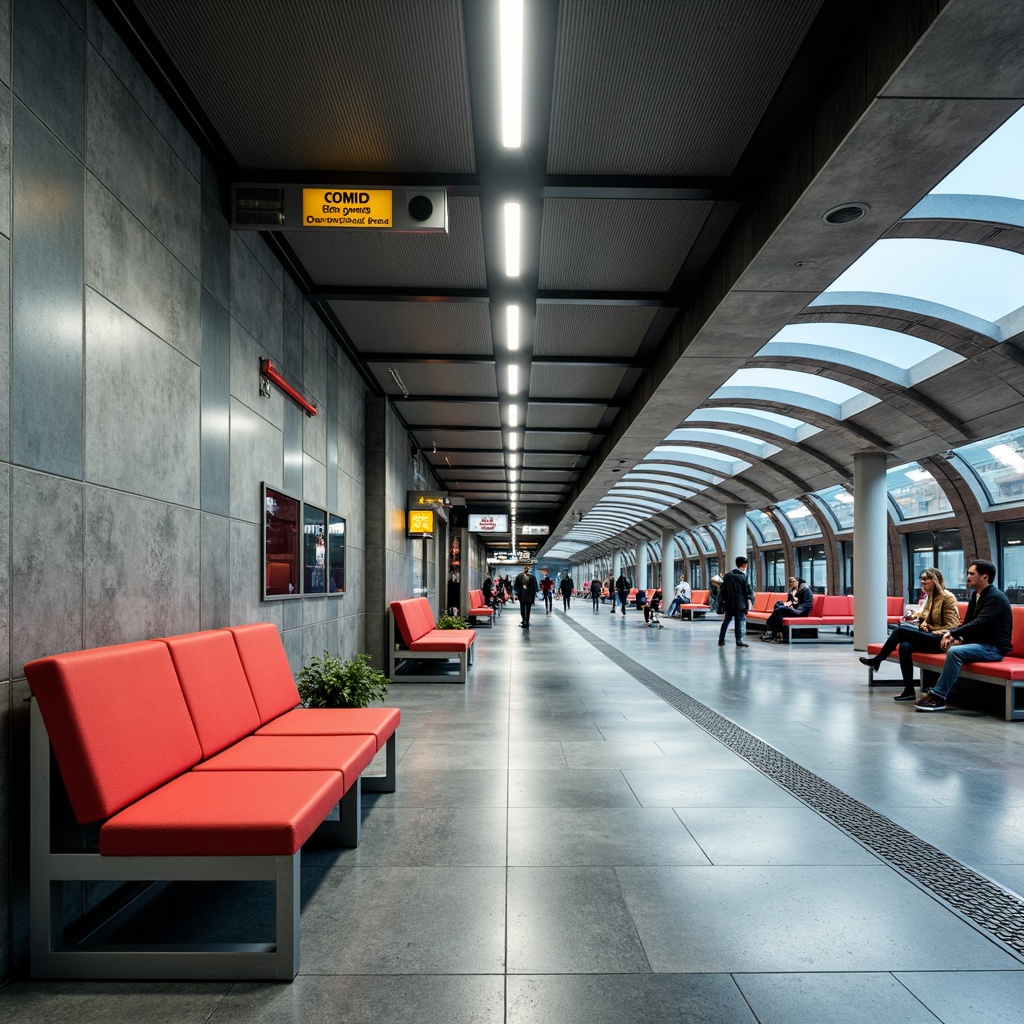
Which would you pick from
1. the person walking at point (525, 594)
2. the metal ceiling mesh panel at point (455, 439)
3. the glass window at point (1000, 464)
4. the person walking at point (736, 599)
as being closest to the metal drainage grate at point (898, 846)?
the metal ceiling mesh panel at point (455, 439)

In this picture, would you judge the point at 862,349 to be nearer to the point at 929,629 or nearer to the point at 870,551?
the point at 870,551

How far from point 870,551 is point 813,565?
1274cm

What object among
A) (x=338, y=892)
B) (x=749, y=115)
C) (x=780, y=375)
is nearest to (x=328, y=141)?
(x=749, y=115)

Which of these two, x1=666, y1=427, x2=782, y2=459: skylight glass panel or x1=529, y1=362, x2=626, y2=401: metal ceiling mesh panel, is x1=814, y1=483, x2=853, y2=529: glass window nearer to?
x1=666, y1=427, x2=782, y2=459: skylight glass panel

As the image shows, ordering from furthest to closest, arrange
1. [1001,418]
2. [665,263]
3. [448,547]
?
[448,547], [1001,418], [665,263]

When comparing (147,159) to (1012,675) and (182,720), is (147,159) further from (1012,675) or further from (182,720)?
(1012,675)

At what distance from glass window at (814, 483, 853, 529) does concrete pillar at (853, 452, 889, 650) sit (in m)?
7.64

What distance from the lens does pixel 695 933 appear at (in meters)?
3.00

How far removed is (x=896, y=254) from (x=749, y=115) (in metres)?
5.65

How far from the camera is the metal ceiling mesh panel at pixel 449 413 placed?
12297 mm

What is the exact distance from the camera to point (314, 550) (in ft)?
25.1

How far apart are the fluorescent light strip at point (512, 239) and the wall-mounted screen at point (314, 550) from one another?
291cm

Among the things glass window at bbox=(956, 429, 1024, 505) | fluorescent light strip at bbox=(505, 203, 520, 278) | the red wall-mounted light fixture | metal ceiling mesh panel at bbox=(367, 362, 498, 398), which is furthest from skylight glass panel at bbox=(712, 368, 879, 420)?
the red wall-mounted light fixture

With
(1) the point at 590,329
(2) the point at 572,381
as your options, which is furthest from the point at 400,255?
(2) the point at 572,381
